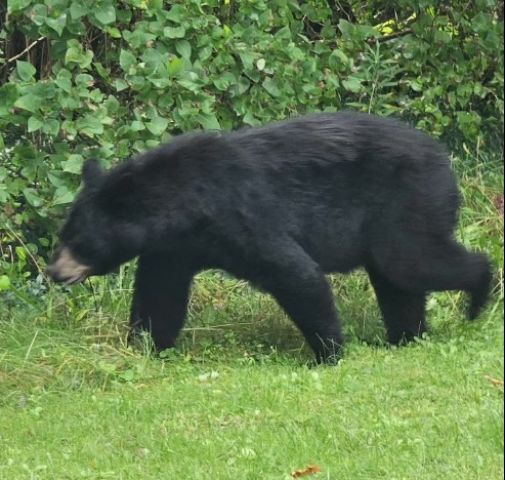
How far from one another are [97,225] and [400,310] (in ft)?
6.63

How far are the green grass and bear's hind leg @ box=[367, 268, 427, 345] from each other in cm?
13

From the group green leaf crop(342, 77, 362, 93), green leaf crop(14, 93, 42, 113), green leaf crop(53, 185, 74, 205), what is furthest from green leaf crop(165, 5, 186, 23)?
green leaf crop(342, 77, 362, 93)

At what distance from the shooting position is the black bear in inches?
298

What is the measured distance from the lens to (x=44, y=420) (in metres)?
6.79

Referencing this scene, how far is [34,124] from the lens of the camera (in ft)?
27.4

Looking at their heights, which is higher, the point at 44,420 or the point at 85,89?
the point at 85,89

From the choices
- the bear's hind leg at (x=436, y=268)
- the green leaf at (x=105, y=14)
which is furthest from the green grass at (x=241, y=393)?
the green leaf at (x=105, y=14)

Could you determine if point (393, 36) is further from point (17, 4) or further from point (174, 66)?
point (17, 4)

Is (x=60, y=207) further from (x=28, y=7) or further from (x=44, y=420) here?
(x=44, y=420)

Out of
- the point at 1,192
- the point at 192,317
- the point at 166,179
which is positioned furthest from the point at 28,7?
the point at 192,317

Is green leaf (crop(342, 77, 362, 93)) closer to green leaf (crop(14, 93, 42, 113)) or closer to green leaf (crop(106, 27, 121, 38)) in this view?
green leaf (crop(106, 27, 121, 38))

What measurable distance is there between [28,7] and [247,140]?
194 centimetres

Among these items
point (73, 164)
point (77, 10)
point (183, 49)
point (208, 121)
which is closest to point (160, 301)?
point (73, 164)

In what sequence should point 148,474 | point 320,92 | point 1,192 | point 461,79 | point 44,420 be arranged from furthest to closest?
1. point 461,79
2. point 320,92
3. point 1,192
4. point 44,420
5. point 148,474
